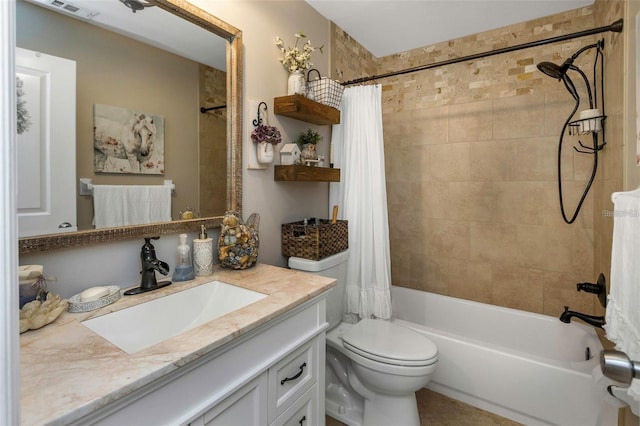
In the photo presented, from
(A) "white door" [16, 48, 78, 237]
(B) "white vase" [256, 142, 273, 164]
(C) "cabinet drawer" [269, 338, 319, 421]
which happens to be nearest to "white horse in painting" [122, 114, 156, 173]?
(A) "white door" [16, 48, 78, 237]

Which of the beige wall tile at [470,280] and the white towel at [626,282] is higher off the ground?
the white towel at [626,282]

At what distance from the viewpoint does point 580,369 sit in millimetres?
1533

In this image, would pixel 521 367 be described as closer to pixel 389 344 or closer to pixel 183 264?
pixel 389 344

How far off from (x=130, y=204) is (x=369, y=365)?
129cm

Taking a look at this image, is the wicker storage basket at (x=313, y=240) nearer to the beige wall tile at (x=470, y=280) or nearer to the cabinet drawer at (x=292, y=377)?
the cabinet drawer at (x=292, y=377)

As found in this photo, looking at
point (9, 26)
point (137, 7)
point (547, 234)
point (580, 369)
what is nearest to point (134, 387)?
point (9, 26)

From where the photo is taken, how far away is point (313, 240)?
5.42ft

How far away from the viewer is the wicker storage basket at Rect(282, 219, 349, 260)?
1.65m

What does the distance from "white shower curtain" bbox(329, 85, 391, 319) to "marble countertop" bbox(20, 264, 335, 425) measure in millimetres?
951

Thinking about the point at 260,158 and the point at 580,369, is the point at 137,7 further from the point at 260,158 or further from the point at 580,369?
the point at 580,369

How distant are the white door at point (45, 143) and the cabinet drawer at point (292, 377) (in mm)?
842

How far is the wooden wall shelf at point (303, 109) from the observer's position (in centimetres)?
165

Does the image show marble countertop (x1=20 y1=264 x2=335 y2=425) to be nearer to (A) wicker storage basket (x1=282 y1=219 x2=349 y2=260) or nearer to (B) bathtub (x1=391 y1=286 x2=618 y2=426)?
(A) wicker storage basket (x1=282 y1=219 x2=349 y2=260)

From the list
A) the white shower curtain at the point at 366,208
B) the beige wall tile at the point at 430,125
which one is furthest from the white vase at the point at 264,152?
the beige wall tile at the point at 430,125
